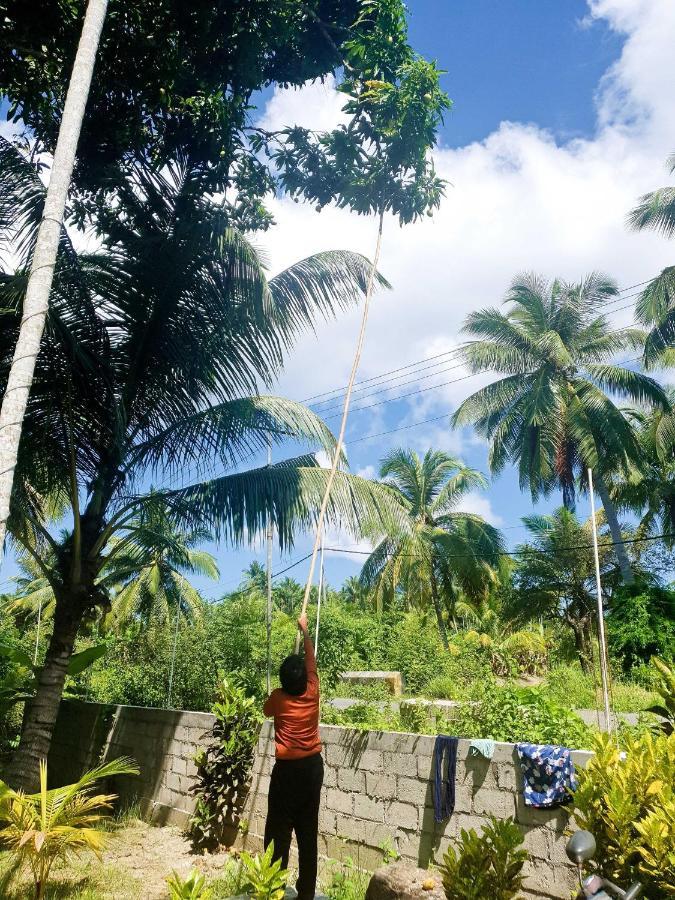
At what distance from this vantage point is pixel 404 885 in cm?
433

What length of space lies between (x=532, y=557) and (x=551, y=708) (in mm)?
21594

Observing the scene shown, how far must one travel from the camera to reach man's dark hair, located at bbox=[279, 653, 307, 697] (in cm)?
432

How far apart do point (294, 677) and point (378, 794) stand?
6.68ft

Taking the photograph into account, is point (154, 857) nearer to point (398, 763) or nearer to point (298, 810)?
point (398, 763)

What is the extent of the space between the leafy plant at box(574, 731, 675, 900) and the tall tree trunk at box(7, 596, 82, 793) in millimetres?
5670

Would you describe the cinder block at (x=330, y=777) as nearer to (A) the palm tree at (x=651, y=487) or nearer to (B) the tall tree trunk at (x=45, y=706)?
(B) the tall tree trunk at (x=45, y=706)

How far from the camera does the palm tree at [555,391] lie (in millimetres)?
21134

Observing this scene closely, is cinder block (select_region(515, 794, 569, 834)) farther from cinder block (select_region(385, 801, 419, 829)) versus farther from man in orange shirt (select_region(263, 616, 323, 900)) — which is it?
man in orange shirt (select_region(263, 616, 323, 900))

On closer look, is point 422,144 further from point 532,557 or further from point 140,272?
point 532,557

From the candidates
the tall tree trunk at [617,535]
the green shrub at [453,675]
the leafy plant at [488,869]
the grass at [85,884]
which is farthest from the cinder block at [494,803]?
the tall tree trunk at [617,535]

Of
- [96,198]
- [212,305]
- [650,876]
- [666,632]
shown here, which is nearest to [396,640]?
[666,632]

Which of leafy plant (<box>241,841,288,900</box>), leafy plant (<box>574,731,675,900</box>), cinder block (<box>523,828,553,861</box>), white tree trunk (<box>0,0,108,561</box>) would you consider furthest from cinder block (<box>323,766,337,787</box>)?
white tree trunk (<box>0,0,108,561</box>)

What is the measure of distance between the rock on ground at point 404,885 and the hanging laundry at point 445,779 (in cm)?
45

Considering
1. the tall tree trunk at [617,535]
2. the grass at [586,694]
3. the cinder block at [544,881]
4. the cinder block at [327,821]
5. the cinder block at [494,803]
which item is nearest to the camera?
the cinder block at [544,881]
